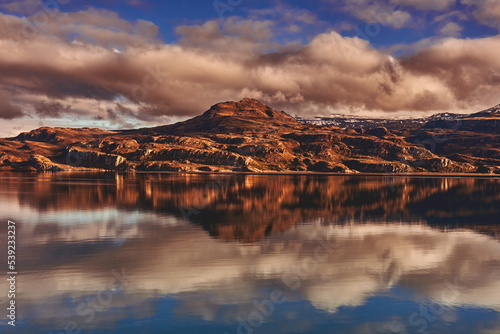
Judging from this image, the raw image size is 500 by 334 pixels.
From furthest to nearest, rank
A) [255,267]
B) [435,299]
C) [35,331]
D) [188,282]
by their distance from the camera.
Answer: [255,267]
[188,282]
[435,299]
[35,331]

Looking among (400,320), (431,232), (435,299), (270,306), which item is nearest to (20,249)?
(270,306)

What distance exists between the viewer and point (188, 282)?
31500mm

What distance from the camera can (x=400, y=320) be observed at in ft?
83.3

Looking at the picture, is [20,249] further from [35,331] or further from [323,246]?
[323,246]

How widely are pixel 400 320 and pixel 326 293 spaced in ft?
20.6

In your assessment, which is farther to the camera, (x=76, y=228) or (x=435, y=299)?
(x=76, y=228)

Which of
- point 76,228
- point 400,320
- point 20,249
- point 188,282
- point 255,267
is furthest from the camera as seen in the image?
point 76,228

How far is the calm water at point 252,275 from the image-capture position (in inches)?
975

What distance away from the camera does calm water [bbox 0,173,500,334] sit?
24.8 m

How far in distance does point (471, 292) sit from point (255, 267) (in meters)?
19.3

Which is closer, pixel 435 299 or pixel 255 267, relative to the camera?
pixel 435 299

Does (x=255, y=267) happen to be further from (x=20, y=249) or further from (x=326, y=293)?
(x=20, y=249)

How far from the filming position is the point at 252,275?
33875mm

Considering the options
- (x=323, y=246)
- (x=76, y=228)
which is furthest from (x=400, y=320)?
(x=76, y=228)
